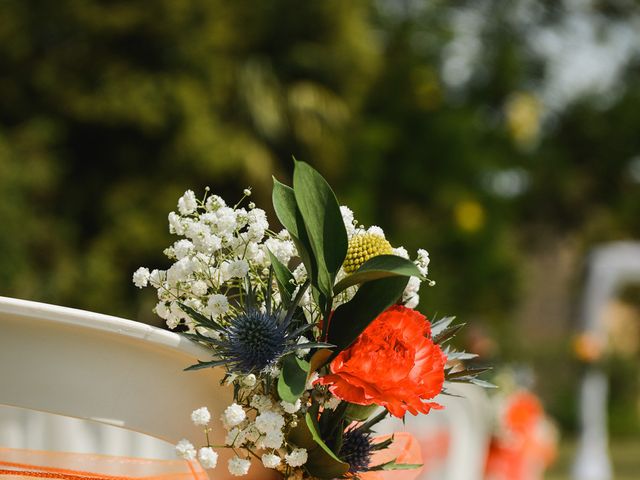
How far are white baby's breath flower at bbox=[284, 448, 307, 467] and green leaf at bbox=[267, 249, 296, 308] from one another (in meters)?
0.20

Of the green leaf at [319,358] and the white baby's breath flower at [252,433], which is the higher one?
the green leaf at [319,358]

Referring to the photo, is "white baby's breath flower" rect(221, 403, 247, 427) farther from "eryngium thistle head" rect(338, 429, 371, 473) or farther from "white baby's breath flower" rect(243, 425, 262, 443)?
"eryngium thistle head" rect(338, 429, 371, 473)

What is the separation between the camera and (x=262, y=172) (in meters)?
13.6

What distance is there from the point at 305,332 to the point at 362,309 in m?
0.10

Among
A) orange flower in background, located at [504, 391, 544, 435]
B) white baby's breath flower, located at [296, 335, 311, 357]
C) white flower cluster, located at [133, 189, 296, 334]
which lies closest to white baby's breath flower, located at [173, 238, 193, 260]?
white flower cluster, located at [133, 189, 296, 334]

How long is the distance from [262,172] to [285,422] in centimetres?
1238

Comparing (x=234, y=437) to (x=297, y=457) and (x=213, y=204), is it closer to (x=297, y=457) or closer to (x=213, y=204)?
(x=297, y=457)

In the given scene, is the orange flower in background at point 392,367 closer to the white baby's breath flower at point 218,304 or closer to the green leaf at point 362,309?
the green leaf at point 362,309

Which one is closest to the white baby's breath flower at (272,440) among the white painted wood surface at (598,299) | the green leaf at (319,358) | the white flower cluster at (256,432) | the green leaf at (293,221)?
the white flower cluster at (256,432)

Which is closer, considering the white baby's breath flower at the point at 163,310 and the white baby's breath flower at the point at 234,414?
the white baby's breath flower at the point at 234,414

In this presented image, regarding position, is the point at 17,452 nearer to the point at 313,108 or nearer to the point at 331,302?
the point at 331,302

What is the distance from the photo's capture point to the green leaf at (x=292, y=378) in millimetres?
1225

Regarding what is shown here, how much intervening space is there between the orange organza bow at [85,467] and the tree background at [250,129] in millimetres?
5544

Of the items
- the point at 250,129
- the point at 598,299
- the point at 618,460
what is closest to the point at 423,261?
the point at 250,129
